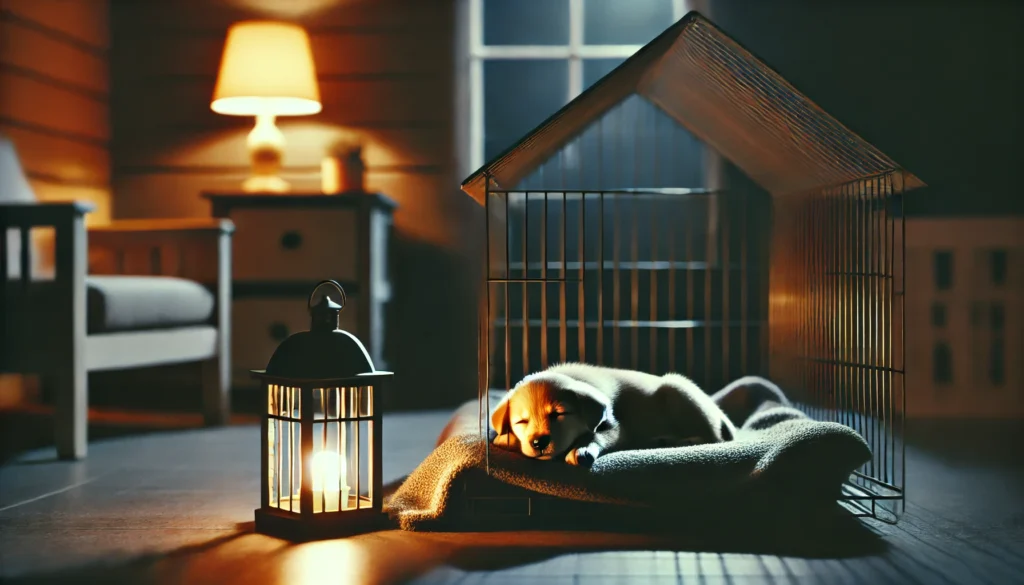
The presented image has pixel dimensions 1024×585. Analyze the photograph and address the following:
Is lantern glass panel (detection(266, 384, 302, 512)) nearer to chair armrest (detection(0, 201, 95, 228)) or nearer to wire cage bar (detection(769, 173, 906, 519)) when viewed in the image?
wire cage bar (detection(769, 173, 906, 519))

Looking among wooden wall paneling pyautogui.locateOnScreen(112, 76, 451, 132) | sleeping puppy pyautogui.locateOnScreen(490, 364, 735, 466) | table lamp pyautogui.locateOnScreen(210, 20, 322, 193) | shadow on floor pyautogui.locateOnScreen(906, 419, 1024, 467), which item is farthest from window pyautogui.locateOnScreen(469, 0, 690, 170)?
sleeping puppy pyautogui.locateOnScreen(490, 364, 735, 466)

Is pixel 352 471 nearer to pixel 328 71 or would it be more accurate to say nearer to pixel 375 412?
pixel 375 412

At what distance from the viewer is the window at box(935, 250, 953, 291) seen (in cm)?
409

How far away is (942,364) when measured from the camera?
4.19m

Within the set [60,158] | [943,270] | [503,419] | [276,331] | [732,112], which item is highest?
[60,158]

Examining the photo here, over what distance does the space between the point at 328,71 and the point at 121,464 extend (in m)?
Answer: 2.38

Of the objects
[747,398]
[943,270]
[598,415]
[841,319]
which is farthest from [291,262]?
[943,270]

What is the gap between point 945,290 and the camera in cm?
406

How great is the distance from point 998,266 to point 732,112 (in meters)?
2.20

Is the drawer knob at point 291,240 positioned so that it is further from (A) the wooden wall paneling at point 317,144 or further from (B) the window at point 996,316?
(B) the window at point 996,316

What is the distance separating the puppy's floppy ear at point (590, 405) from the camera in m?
2.25

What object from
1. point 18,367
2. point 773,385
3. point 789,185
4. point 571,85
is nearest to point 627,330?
point 571,85

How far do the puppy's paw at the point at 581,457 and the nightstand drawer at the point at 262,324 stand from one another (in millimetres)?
2171

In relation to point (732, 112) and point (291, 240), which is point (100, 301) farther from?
point (732, 112)
